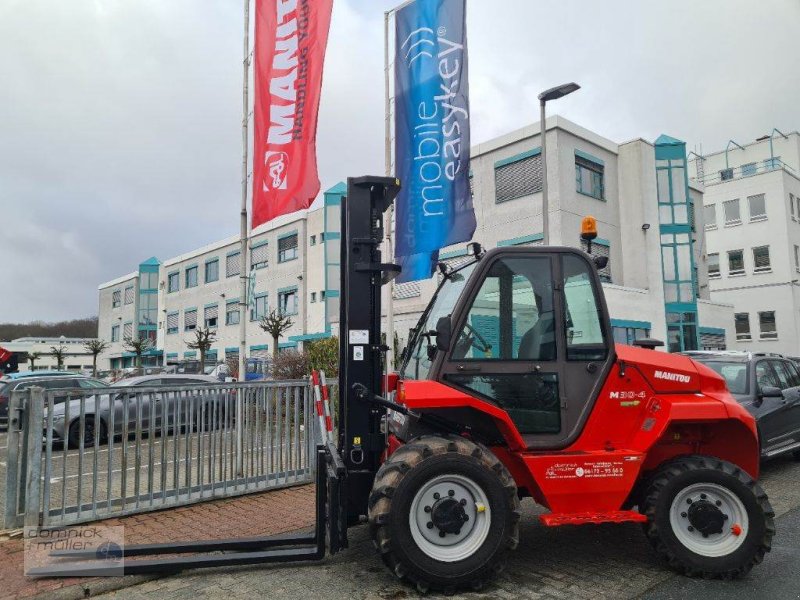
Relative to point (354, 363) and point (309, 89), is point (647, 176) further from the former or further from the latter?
point (354, 363)

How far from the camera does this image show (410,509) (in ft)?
14.0

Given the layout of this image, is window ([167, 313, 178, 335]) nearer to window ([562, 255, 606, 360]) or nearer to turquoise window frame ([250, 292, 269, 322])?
turquoise window frame ([250, 292, 269, 322])

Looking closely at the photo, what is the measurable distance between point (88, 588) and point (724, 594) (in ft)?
15.3

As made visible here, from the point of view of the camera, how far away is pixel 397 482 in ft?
13.9

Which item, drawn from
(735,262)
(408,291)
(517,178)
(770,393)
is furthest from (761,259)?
(770,393)

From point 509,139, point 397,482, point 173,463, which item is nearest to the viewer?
point 397,482

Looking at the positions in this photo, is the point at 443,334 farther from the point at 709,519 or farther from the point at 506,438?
the point at 709,519

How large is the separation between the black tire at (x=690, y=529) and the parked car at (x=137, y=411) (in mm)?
4804

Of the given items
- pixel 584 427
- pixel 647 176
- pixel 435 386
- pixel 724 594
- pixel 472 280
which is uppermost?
pixel 647 176

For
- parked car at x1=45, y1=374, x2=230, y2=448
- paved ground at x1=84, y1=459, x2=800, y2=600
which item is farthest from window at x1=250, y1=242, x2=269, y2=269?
paved ground at x1=84, y1=459, x2=800, y2=600

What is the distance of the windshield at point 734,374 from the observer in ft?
28.5

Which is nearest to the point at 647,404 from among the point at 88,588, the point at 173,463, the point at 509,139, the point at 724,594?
the point at 724,594

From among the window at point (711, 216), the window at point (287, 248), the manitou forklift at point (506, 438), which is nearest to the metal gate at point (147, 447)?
the manitou forklift at point (506, 438)

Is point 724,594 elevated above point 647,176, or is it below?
below
